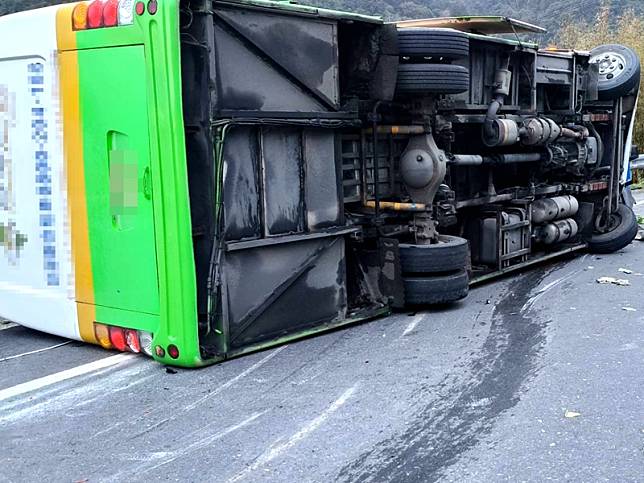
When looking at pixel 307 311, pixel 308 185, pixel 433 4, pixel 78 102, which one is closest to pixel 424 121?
pixel 308 185

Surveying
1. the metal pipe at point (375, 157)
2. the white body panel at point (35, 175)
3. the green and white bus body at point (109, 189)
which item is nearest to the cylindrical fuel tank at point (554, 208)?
the metal pipe at point (375, 157)

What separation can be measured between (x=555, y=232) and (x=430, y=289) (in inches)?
135

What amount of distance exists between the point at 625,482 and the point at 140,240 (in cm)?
322

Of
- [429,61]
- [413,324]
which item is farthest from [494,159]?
[413,324]

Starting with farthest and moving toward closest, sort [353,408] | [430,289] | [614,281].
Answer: [614,281] → [430,289] → [353,408]

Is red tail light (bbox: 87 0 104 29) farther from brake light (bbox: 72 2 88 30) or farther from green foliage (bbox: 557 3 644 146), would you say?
green foliage (bbox: 557 3 644 146)

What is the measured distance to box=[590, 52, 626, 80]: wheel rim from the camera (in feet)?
34.5

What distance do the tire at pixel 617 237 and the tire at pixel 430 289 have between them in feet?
13.9

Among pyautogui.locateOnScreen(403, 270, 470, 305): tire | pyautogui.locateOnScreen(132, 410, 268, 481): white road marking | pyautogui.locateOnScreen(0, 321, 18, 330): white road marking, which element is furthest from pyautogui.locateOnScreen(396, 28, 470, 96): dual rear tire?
pyautogui.locateOnScreen(0, 321, 18, 330): white road marking

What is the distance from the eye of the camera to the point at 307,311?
6.05 meters

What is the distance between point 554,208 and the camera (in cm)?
966

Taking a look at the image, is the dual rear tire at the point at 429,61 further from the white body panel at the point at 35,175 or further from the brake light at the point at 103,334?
the brake light at the point at 103,334

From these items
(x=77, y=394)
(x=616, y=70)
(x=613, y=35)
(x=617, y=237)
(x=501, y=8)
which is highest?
(x=501, y=8)

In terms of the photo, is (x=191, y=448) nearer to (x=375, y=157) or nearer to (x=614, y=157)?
(x=375, y=157)
